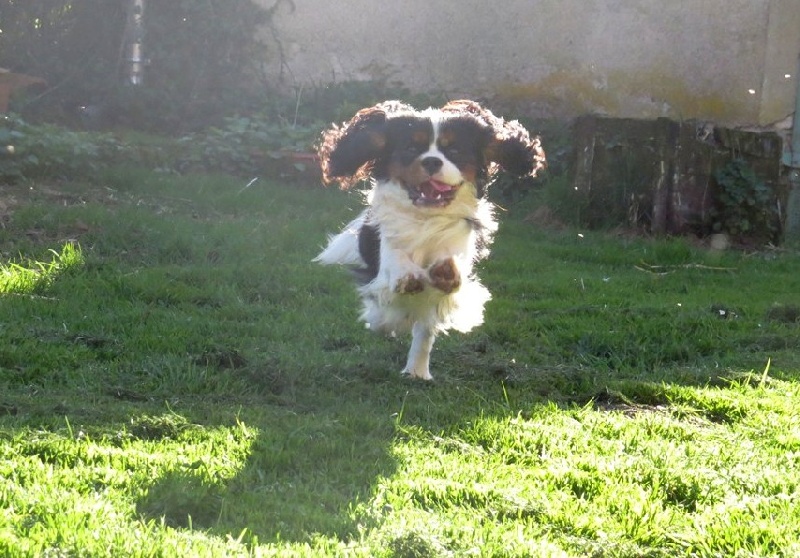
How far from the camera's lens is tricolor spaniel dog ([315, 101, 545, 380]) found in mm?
5004

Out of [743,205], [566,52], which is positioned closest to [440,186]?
[743,205]

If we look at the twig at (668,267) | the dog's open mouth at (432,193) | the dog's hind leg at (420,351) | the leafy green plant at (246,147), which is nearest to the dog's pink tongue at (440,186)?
the dog's open mouth at (432,193)

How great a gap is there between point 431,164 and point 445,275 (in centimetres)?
50

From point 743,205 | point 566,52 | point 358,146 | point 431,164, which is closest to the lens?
point 431,164

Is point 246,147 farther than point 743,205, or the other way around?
point 246,147

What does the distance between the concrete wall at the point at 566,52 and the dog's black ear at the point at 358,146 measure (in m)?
6.92

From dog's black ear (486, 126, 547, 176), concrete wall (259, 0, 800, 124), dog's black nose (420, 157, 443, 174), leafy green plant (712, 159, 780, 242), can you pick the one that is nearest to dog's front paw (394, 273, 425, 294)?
dog's black nose (420, 157, 443, 174)

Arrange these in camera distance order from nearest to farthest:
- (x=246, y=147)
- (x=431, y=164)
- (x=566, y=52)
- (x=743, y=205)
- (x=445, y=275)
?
(x=445, y=275) → (x=431, y=164) → (x=743, y=205) → (x=246, y=147) → (x=566, y=52)

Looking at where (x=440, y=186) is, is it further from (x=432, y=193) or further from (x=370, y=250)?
(x=370, y=250)

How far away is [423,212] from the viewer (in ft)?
16.6

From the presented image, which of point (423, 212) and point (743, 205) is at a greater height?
point (423, 212)

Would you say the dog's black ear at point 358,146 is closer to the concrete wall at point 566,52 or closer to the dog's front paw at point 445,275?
the dog's front paw at point 445,275

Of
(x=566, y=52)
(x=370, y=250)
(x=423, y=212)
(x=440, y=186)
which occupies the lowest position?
(x=370, y=250)

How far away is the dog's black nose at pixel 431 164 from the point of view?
4992 mm
